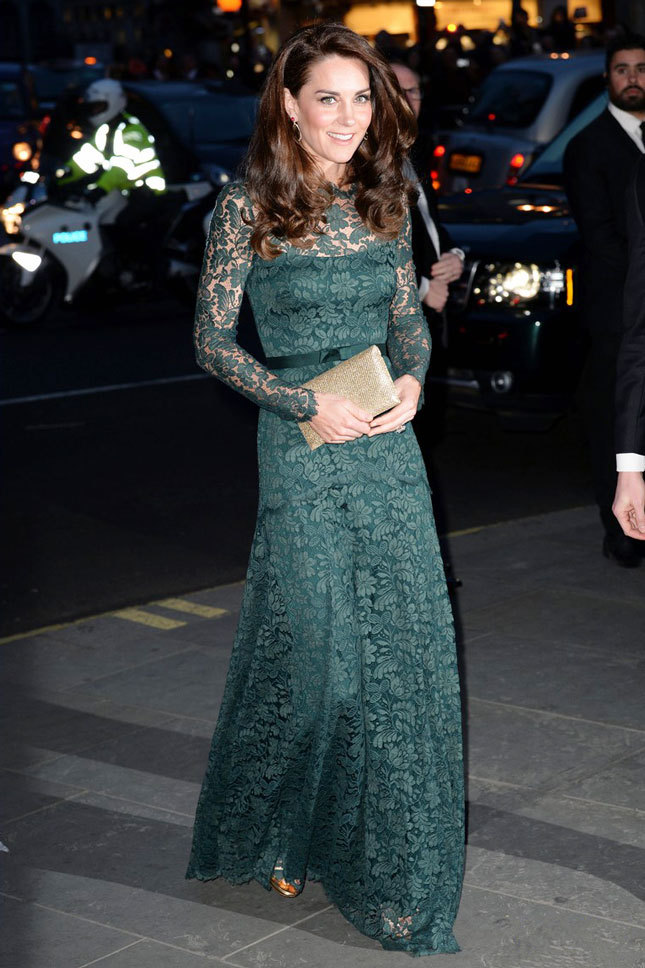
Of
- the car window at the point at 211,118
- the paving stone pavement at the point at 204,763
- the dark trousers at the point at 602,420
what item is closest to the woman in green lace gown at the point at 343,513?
the paving stone pavement at the point at 204,763

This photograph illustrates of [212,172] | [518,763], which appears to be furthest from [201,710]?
[212,172]

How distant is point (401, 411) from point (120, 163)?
11.6m

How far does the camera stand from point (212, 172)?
1534cm

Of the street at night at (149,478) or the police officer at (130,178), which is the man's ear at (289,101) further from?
the police officer at (130,178)

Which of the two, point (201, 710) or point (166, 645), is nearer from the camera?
point (201, 710)

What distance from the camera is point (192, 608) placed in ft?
20.7

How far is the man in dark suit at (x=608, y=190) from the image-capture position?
21.0 feet

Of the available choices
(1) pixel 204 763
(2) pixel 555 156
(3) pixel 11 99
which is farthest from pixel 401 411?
(3) pixel 11 99

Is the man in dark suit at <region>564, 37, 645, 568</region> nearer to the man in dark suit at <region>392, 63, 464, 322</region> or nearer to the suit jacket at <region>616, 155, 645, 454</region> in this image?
the man in dark suit at <region>392, 63, 464, 322</region>

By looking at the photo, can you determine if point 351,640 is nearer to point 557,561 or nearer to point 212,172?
point 557,561

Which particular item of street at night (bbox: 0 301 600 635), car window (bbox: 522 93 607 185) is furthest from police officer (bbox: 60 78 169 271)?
car window (bbox: 522 93 607 185)

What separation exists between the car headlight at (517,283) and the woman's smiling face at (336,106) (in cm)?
436

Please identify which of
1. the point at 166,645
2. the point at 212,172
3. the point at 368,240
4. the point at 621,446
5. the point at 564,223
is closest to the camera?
the point at 621,446

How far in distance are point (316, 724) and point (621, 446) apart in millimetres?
942
